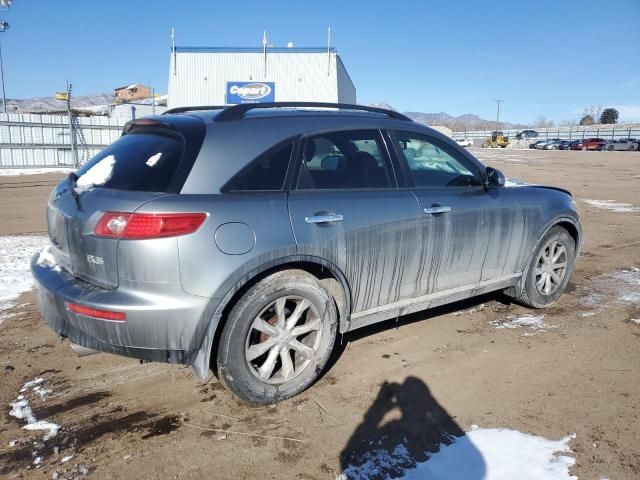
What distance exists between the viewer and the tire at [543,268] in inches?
182

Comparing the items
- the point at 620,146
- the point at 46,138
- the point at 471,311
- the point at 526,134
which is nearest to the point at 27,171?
the point at 46,138

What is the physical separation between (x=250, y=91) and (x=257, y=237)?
92.2 ft

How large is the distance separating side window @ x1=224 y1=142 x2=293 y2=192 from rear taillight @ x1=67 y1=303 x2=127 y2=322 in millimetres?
884

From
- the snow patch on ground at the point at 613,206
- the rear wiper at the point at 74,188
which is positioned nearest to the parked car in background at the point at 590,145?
the snow patch on ground at the point at 613,206

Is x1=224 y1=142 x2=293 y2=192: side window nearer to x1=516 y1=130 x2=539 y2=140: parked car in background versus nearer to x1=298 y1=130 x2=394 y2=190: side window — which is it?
x1=298 y1=130 x2=394 y2=190: side window

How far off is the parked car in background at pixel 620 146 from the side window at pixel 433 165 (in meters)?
57.8

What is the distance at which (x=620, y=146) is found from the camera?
5331 cm

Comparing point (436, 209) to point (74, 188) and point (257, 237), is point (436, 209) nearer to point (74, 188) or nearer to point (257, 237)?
point (257, 237)

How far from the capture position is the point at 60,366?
360 cm

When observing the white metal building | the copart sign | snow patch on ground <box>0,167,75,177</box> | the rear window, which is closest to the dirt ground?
the rear window

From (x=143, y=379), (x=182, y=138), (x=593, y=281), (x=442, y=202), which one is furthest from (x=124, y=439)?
(x=593, y=281)

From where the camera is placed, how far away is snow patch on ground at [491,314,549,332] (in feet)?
14.5

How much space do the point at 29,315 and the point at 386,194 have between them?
3.32m

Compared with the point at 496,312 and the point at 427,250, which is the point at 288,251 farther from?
the point at 496,312
